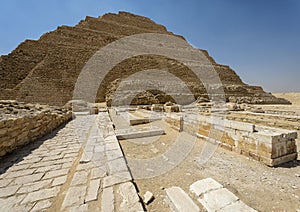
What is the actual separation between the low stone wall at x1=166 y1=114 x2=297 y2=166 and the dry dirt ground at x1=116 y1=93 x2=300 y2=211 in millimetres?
136

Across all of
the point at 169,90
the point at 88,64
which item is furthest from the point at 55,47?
the point at 169,90

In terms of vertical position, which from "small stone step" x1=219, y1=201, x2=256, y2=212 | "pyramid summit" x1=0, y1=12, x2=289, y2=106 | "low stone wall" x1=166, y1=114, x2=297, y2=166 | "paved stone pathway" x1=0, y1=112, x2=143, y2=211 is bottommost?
"paved stone pathway" x1=0, y1=112, x2=143, y2=211

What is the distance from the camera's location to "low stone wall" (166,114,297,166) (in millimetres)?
2328

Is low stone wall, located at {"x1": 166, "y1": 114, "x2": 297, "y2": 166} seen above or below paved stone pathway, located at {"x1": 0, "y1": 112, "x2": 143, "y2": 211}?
above

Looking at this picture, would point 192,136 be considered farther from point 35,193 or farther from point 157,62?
point 157,62

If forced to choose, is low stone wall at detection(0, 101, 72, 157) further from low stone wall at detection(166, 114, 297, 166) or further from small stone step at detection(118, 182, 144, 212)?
low stone wall at detection(166, 114, 297, 166)

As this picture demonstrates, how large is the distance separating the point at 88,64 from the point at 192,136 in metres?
25.3

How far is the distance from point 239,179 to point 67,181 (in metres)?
2.47

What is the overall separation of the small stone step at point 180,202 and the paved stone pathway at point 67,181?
1.15 feet

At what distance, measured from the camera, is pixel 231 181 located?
1.93 meters

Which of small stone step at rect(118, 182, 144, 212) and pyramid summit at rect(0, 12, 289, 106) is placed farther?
pyramid summit at rect(0, 12, 289, 106)

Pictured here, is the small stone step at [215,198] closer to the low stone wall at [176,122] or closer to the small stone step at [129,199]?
the small stone step at [129,199]


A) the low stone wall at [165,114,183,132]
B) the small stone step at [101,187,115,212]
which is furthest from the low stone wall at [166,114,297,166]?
the small stone step at [101,187,115,212]

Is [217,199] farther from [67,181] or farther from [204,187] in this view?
[67,181]
